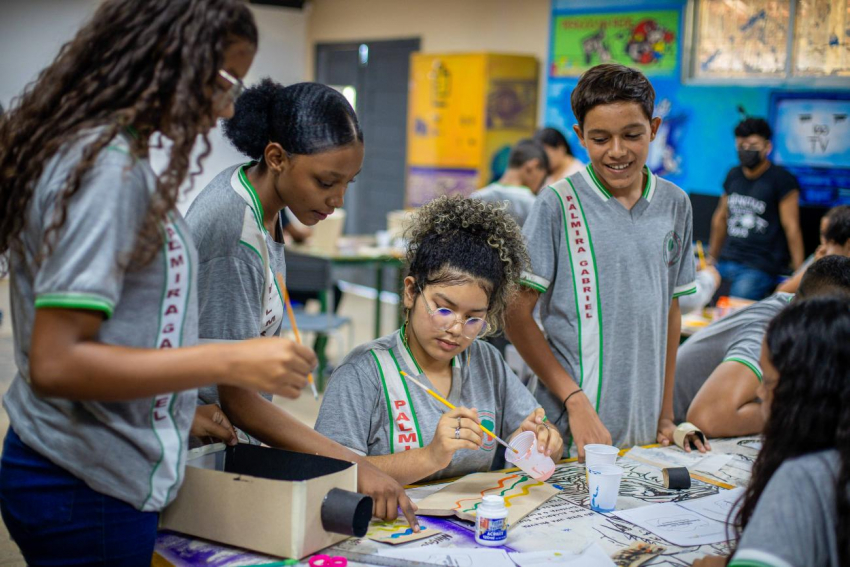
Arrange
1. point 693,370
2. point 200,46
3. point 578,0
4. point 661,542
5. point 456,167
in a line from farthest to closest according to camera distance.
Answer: point 456,167 < point 578,0 < point 693,370 < point 661,542 < point 200,46

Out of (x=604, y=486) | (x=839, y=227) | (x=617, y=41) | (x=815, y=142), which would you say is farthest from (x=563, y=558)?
(x=617, y=41)

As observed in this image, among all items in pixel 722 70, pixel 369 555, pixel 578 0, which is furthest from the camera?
pixel 578 0

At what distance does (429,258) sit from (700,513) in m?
0.75

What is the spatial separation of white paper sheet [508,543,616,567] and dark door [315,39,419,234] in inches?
288

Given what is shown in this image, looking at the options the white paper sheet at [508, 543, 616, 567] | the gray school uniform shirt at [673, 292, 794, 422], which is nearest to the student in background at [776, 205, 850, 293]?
the gray school uniform shirt at [673, 292, 794, 422]

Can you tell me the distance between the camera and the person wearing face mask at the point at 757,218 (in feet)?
17.2

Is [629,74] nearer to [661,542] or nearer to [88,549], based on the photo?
[661,542]

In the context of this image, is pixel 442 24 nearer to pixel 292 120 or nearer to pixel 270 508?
pixel 292 120

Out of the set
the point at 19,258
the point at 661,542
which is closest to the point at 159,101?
the point at 19,258

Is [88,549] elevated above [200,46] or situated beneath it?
situated beneath

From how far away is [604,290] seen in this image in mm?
2072

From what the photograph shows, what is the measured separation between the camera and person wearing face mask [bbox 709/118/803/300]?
5250 millimetres

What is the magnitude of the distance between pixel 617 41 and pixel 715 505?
5.28m

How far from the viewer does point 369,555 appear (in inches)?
54.9
